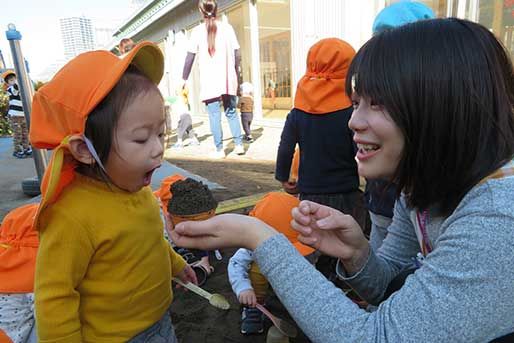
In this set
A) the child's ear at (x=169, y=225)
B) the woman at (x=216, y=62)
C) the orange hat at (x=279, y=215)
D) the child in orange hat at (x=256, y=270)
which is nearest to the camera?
the child's ear at (x=169, y=225)

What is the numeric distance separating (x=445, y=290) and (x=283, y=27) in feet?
26.7

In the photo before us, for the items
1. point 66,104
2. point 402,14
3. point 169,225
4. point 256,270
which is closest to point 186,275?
point 169,225

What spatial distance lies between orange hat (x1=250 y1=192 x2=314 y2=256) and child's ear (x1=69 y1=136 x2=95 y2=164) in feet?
3.56

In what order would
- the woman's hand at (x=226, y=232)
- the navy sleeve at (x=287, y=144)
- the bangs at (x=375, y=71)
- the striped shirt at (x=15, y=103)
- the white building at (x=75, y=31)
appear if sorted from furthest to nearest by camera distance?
the white building at (x=75, y=31) → the striped shirt at (x=15, y=103) → the navy sleeve at (x=287, y=144) → the woman's hand at (x=226, y=232) → the bangs at (x=375, y=71)

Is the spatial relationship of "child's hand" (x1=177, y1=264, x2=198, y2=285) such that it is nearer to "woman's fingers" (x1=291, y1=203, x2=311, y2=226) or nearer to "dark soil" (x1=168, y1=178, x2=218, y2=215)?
"dark soil" (x1=168, y1=178, x2=218, y2=215)

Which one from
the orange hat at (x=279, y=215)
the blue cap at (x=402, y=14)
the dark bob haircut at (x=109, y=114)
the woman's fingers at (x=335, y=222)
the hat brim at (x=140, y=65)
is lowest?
the orange hat at (x=279, y=215)

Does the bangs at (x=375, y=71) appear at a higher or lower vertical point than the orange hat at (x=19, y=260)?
higher

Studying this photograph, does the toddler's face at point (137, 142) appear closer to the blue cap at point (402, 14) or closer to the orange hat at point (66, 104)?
the orange hat at point (66, 104)

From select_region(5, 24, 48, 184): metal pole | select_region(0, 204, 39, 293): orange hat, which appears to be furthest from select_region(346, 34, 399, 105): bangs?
Result: select_region(5, 24, 48, 184): metal pole

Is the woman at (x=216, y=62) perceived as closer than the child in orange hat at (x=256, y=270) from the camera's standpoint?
No

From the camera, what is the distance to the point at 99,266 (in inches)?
48.6

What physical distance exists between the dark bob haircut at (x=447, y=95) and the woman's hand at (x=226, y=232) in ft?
1.42

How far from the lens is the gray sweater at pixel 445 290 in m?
0.80

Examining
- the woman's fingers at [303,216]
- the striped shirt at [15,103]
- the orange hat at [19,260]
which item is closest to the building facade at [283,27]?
the striped shirt at [15,103]
